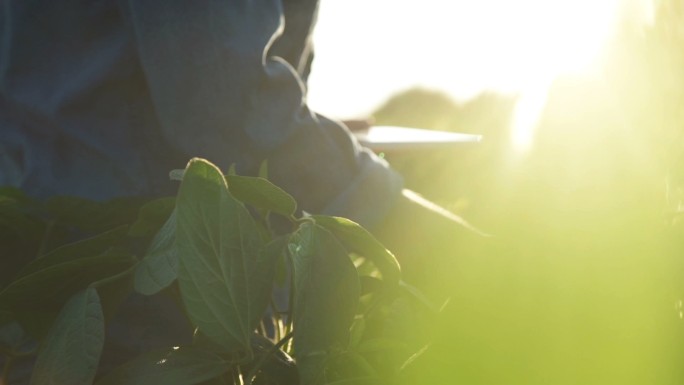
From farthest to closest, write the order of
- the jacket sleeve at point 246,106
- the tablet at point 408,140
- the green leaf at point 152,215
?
1. the tablet at point 408,140
2. the jacket sleeve at point 246,106
3. the green leaf at point 152,215

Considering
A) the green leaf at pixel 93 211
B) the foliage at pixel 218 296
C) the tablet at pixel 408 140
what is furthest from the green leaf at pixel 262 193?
the tablet at pixel 408 140

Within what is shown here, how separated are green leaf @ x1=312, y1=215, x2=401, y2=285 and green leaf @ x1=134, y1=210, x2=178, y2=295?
7cm

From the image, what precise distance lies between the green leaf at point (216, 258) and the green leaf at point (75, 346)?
0.04 m

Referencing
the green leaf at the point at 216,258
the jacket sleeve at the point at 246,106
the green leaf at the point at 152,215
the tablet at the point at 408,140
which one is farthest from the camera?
the tablet at the point at 408,140

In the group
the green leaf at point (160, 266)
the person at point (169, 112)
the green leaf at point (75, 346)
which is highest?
the green leaf at point (160, 266)

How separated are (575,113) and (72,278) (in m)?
0.30

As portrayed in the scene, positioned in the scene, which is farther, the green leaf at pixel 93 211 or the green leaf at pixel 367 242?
the green leaf at pixel 93 211

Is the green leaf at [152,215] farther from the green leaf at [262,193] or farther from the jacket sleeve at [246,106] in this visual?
the jacket sleeve at [246,106]

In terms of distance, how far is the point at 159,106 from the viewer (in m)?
0.90

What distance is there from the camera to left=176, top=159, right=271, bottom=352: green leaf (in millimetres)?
318

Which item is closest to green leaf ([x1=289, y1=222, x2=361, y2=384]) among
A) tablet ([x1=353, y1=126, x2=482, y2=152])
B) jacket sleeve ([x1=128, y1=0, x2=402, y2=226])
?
jacket sleeve ([x1=128, y1=0, x2=402, y2=226])

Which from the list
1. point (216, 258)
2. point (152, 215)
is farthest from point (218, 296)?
point (152, 215)

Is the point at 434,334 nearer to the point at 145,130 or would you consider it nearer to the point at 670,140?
the point at 670,140

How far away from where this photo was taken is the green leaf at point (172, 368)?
1.08 ft
